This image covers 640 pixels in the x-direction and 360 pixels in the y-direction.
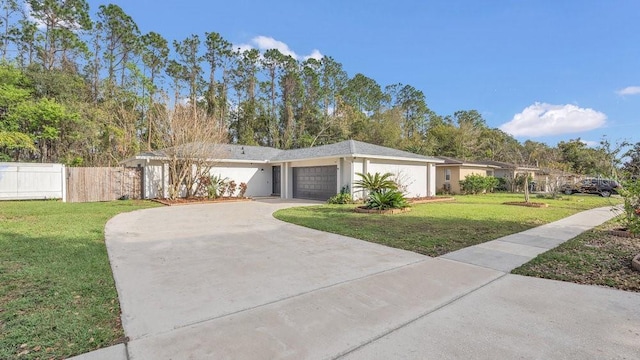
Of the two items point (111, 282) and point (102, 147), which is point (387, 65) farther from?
point (111, 282)

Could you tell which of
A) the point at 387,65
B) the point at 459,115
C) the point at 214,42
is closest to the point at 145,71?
the point at 214,42

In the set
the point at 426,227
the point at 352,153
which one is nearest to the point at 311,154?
the point at 352,153

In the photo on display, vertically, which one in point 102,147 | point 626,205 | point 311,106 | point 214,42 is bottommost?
point 626,205

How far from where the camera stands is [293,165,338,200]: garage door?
17.6 metres

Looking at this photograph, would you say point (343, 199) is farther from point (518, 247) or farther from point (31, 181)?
point (31, 181)

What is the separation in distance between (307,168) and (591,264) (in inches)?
607

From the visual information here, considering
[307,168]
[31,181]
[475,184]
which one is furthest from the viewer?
[475,184]

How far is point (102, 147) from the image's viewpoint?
24.3m

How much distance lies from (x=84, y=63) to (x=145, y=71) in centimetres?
468

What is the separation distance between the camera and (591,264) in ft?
17.5

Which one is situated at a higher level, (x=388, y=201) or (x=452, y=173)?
(x=452, y=173)

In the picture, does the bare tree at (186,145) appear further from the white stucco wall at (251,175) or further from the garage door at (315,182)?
the garage door at (315,182)

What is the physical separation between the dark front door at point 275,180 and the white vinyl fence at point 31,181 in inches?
468

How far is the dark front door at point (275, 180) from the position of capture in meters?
22.4
